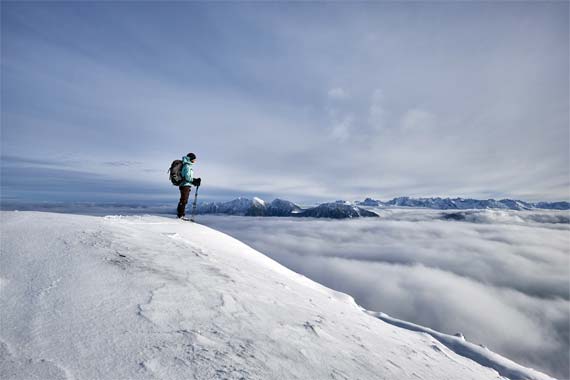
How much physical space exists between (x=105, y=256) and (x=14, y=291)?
154 cm

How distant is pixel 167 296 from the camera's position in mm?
4520

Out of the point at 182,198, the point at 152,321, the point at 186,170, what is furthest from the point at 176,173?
the point at 152,321

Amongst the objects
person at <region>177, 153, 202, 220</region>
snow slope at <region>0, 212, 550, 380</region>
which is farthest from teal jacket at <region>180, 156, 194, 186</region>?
snow slope at <region>0, 212, 550, 380</region>

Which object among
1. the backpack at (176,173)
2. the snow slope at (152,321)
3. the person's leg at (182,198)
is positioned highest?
the backpack at (176,173)

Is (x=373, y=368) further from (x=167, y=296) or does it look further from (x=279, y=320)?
(x=167, y=296)

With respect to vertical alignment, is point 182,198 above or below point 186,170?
below

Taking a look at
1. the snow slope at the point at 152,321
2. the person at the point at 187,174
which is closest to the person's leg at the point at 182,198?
the person at the point at 187,174

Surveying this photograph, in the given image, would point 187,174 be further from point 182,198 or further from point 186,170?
point 182,198

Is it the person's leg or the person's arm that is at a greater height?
the person's arm

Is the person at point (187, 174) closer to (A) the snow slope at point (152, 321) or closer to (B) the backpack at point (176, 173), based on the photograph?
(B) the backpack at point (176, 173)

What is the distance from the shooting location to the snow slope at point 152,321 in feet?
9.71

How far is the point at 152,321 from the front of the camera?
3.73 m

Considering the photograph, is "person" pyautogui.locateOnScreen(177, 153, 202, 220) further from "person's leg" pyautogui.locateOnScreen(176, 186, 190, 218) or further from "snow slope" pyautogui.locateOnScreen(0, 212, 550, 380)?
"snow slope" pyautogui.locateOnScreen(0, 212, 550, 380)

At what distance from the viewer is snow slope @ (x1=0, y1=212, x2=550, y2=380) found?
296cm
